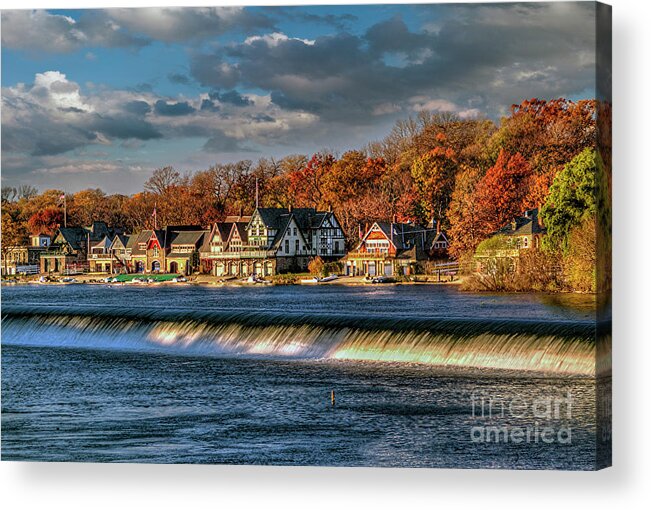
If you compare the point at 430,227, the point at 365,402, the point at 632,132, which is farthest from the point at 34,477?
the point at 632,132

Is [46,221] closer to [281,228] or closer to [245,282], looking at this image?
[245,282]

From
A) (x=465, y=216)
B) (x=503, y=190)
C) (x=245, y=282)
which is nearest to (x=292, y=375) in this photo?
(x=245, y=282)

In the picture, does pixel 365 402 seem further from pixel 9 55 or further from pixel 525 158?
pixel 9 55

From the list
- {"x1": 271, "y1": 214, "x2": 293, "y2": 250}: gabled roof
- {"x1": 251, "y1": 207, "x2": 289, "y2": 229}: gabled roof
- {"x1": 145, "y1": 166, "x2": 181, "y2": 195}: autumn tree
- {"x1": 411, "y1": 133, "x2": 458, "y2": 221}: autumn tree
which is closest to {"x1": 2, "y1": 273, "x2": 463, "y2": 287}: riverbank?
{"x1": 271, "y1": 214, "x2": 293, "y2": 250}: gabled roof

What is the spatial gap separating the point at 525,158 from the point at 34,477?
603 cm

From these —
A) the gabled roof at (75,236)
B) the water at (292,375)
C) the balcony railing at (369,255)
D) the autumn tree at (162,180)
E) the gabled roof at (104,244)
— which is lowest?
the water at (292,375)

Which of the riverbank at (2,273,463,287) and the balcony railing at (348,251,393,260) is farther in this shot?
the balcony railing at (348,251,393,260)

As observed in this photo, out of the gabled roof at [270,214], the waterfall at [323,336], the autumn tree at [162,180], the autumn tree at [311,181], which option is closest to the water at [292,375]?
the waterfall at [323,336]

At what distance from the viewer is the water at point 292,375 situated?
34.3 ft

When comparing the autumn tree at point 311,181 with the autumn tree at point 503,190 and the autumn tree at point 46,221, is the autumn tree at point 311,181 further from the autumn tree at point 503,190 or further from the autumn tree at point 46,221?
the autumn tree at point 46,221

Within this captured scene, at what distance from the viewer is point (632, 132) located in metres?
9.81

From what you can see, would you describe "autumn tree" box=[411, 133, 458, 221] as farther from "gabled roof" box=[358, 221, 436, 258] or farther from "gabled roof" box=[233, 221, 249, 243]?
"gabled roof" box=[233, 221, 249, 243]

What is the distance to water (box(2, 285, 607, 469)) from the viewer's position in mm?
10461

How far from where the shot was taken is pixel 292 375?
41.1ft
